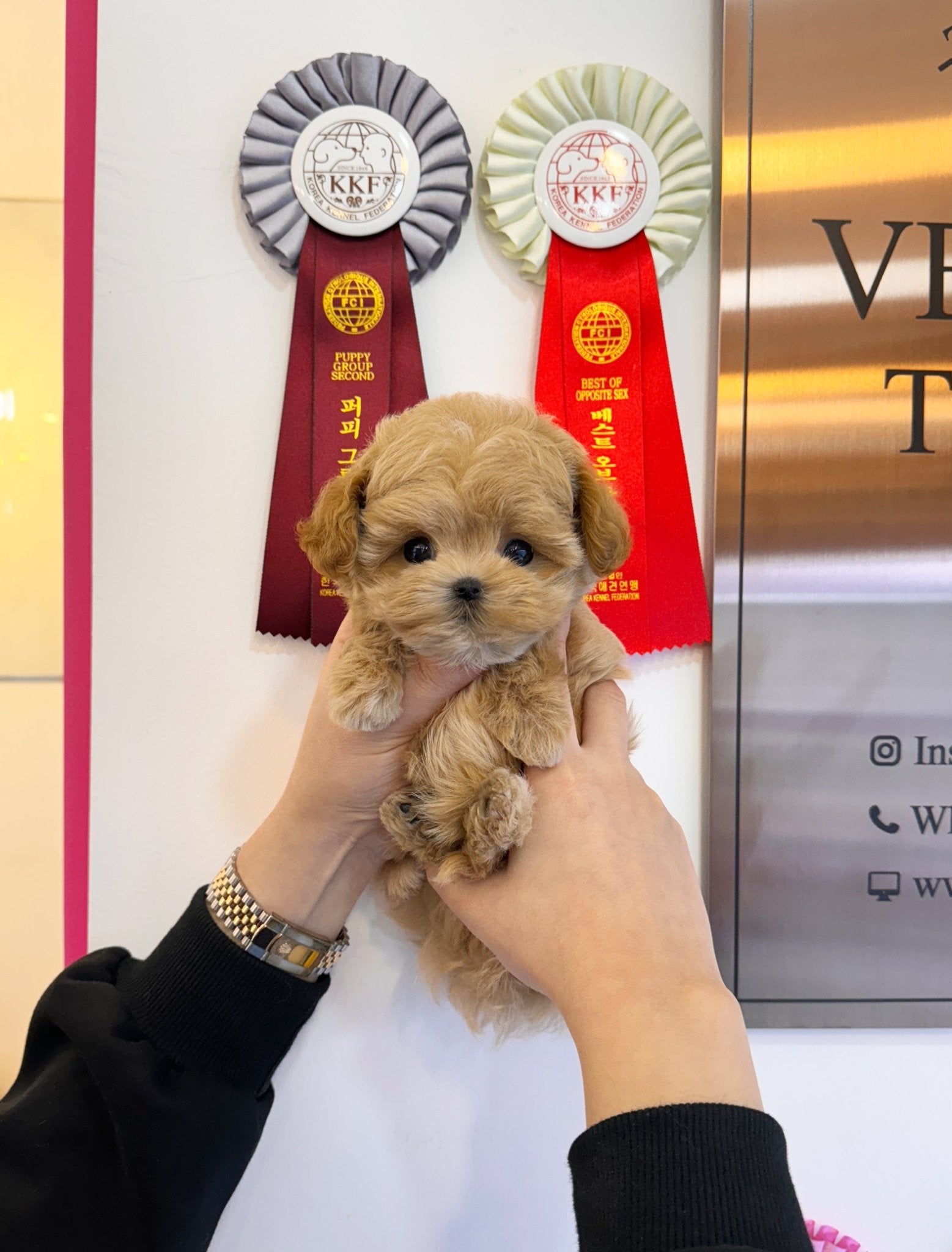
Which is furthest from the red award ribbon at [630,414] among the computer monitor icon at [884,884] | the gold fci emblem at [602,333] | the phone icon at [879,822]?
the computer monitor icon at [884,884]

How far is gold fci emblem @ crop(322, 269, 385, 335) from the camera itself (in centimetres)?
142

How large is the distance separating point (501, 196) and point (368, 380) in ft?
1.37

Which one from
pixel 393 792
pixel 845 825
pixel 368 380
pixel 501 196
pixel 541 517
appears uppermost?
pixel 501 196

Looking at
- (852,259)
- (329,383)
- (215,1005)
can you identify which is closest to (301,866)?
(215,1005)

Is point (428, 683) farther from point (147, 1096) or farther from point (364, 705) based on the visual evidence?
point (147, 1096)

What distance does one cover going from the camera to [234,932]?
3.92 feet

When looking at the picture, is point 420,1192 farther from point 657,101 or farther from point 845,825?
point 657,101

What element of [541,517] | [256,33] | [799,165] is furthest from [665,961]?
[256,33]

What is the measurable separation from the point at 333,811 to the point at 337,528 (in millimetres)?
451

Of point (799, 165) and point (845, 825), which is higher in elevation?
point (799, 165)

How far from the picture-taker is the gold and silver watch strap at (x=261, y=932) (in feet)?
3.92

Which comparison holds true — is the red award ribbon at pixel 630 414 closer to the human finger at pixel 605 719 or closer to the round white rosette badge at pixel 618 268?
the round white rosette badge at pixel 618 268

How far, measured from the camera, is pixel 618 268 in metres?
1.44

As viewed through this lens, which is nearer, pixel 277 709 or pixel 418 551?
pixel 418 551
